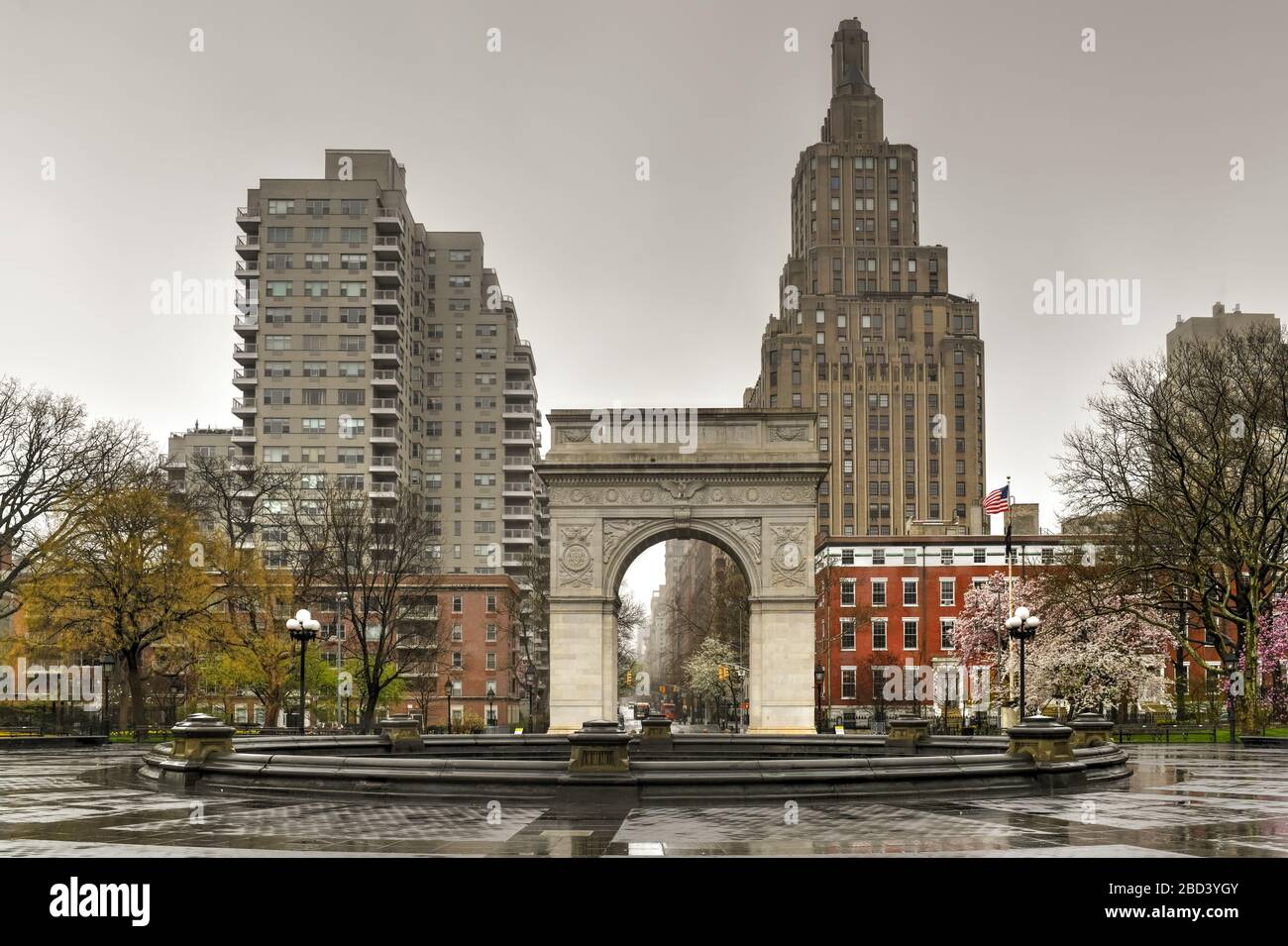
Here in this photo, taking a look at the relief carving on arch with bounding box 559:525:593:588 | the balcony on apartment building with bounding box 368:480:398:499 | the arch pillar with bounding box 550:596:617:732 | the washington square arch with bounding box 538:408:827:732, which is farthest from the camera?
the balcony on apartment building with bounding box 368:480:398:499

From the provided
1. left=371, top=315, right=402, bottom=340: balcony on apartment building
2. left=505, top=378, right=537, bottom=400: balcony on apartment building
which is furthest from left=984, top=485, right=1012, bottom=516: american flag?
left=505, top=378, right=537, bottom=400: balcony on apartment building

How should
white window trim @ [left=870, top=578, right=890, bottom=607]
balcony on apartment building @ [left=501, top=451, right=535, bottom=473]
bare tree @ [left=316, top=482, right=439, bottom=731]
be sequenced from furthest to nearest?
balcony on apartment building @ [left=501, top=451, right=535, bottom=473]
white window trim @ [left=870, top=578, right=890, bottom=607]
bare tree @ [left=316, top=482, right=439, bottom=731]

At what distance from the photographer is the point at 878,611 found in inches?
3514

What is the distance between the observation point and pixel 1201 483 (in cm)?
4741

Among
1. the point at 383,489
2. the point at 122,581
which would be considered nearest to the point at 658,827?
the point at 122,581

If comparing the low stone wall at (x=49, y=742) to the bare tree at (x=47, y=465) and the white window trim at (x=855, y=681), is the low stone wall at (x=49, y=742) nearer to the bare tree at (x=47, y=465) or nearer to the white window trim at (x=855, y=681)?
the bare tree at (x=47, y=465)

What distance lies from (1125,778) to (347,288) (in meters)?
85.8

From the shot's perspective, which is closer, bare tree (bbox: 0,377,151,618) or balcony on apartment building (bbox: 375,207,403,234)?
bare tree (bbox: 0,377,151,618)

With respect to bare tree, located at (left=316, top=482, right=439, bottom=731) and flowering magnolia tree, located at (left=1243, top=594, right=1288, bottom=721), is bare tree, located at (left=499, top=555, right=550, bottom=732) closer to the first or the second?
bare tree, located at (left=316, top=482, right=439, bottom=731)

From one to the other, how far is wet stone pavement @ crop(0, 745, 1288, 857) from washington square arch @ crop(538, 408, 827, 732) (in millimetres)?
28638

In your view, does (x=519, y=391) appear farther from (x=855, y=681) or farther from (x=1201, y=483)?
(x=1201, y=483)

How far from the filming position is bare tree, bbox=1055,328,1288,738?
153ft

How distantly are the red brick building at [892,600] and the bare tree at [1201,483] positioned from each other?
34851mm
